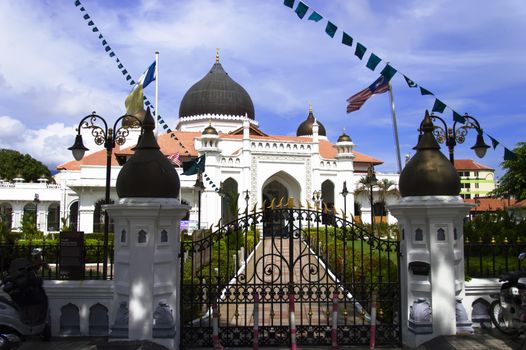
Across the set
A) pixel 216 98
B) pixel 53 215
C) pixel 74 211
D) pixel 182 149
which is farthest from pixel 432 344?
pixel 216 98

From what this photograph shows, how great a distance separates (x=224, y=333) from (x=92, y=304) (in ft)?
6.63

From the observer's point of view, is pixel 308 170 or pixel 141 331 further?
pixel 308 170

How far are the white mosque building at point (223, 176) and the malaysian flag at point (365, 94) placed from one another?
638 inches

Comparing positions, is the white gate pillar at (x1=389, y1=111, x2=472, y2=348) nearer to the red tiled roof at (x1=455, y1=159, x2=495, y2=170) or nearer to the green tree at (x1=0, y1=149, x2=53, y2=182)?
the green tree at (x1=0, y1=149, x2=53, y2=182)

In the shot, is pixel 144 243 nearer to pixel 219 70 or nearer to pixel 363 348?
pixel 363 348

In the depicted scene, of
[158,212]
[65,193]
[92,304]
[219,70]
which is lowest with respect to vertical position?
[92,304]

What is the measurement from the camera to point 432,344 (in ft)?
20.5

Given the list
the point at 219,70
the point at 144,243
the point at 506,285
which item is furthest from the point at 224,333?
the point at 219,70

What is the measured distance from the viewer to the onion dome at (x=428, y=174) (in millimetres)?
6504

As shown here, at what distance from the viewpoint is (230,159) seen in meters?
32.8

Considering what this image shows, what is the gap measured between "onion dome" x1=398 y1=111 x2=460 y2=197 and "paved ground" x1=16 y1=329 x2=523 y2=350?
1.91 m

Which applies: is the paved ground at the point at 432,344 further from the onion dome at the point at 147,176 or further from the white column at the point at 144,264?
the onion dome at the point at 147,176

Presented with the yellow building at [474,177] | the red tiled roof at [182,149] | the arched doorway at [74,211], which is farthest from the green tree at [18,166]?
the yellow building at [474,177]

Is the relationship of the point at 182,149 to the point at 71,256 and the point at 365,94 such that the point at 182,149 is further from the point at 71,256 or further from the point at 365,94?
the point at 71,256
